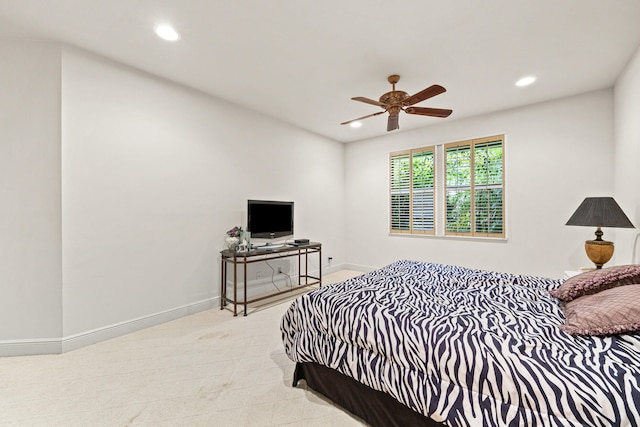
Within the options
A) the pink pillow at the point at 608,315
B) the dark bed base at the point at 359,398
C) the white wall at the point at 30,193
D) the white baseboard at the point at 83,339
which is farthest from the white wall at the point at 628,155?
the white wall at the point at 30,193

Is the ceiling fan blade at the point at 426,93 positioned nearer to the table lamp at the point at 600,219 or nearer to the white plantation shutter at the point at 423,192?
the table lamp at the point at 600,219

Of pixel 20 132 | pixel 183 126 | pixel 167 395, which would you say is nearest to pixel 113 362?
pixel 167 395

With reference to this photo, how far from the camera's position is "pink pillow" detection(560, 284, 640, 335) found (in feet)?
4.09

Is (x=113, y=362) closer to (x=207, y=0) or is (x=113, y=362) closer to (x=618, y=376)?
(x=207, y=0)

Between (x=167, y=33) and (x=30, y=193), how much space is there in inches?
71.7

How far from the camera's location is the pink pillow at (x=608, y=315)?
125 centimetres

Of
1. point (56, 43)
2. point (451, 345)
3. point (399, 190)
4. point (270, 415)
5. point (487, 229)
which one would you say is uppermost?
point (56, 43)

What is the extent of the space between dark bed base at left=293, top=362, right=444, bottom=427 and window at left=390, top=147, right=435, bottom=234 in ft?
11.7

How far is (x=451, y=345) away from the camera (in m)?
1.30

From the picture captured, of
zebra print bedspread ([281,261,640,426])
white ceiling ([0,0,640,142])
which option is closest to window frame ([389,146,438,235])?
white ceiling ([0,0,640,142])

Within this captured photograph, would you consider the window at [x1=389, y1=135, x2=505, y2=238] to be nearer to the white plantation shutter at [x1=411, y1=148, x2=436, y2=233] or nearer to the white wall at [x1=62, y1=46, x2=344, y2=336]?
the white plantation shutter at [x1=411, y1=148, x2=436, y2=233]

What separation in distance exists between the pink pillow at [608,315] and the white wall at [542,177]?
8.92ft

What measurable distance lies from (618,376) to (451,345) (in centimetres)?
56

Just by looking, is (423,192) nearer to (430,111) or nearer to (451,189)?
(451,189)
